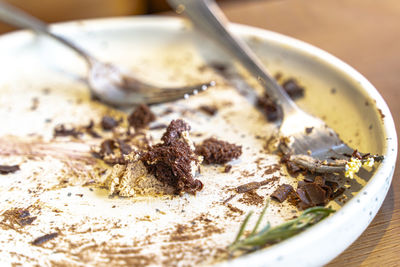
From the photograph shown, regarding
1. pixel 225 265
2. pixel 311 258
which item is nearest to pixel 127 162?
pixel 225 265

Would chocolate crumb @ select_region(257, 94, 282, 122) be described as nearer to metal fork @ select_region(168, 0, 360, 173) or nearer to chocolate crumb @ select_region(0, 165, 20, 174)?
metal fork @ select_region(168, 0, 360, 173)

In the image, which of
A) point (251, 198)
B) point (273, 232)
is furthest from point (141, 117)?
point (273, 232)

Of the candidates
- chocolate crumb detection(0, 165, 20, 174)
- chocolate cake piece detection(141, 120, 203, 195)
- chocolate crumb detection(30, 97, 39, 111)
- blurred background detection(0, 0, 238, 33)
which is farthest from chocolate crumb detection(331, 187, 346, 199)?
blurred background detection(0, 0, 238, 33)

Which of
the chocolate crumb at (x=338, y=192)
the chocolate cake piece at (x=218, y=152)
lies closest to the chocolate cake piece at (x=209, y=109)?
the chocolate cake piece at (x=218, y=152)

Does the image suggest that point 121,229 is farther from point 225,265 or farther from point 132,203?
point 225,265

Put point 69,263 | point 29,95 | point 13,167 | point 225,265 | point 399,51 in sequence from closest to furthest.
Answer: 1. point 225,265
2. point 69,263
3. point 13,167
4. point 29,95
5. point 399,51
